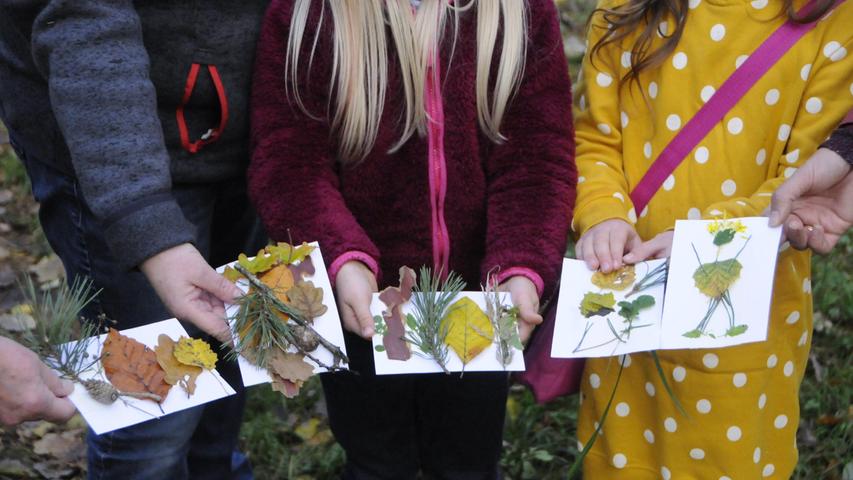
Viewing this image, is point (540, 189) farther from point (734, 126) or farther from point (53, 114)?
point (53, 114)

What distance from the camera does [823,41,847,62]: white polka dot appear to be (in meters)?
1.55

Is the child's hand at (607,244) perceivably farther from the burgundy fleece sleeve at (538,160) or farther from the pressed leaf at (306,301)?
the pressed leaf at (306,301)

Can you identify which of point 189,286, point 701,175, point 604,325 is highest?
point 701,175

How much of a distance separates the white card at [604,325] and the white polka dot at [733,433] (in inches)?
15.2

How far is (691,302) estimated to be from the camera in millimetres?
1505

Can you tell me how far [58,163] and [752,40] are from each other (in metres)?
1.33

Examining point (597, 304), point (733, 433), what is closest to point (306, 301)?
point (597, 304)

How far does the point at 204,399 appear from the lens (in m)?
1.42

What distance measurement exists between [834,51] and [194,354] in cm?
125

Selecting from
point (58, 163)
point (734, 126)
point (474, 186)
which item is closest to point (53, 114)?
point (58, 163)

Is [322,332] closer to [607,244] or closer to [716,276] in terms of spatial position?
[607,244]

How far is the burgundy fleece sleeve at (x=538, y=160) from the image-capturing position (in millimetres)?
1646

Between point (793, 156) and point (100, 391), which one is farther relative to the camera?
point (793, 156)


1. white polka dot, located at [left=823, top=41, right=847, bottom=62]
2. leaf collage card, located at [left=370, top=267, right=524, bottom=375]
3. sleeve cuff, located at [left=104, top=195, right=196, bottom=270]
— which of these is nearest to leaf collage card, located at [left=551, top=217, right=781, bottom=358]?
leaf collage card, located at [left=370, top=267, right=524, bottom=375]
